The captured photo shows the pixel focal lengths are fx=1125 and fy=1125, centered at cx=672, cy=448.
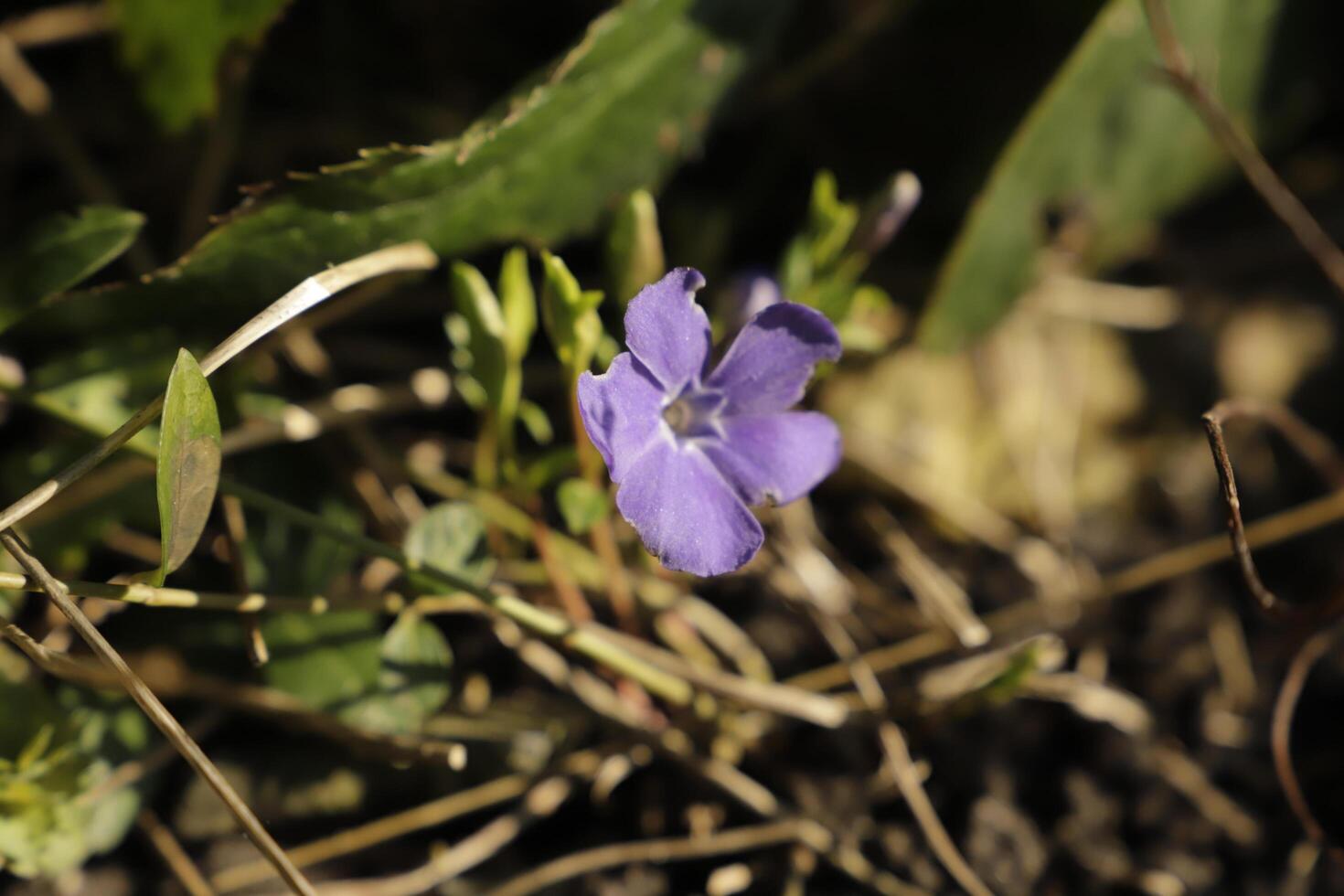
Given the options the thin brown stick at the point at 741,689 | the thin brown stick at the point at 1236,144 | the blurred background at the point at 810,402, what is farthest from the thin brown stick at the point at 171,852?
the thin brown stick at the point at 1236,144

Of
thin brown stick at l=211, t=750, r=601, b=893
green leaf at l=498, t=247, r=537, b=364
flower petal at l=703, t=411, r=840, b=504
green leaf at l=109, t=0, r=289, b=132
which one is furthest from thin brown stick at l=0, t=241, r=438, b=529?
thin brown stick at l=211, t=750, r=601, b=893

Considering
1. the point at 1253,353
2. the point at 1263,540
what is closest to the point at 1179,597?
the point at 1263,540

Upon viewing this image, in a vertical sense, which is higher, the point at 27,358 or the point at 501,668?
the point at 27,358

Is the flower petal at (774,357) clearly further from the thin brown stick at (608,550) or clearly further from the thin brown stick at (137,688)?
the thin brown stick at (137,688)

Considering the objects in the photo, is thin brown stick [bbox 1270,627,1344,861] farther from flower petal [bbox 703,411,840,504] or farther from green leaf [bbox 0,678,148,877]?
green leaf [bbox 0,678,148,877]

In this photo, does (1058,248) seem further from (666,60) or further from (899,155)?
(666,60)

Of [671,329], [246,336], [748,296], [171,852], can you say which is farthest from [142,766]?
[748,296]

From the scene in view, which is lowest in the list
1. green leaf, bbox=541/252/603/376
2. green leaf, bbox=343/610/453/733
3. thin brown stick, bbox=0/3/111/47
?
green leaf, bbox=343/610/453/733
